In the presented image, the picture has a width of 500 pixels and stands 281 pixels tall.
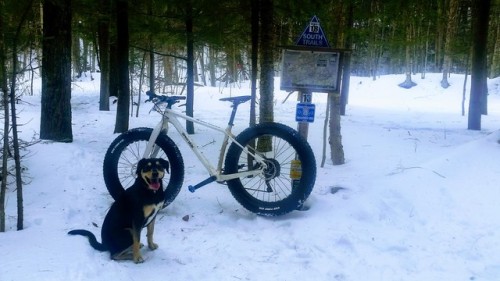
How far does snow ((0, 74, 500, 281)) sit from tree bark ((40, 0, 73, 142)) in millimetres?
609

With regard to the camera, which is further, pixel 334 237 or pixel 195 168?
pixel 195 168

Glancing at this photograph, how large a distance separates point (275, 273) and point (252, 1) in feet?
16.6

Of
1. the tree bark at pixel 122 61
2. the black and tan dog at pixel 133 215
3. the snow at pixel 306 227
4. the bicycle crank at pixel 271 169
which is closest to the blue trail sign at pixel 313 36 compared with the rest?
the bicycle crank at pixel 271 169

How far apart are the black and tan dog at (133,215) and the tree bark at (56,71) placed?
4635 mm

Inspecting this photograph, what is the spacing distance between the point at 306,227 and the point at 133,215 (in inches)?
77.9

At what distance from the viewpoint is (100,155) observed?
7.95 m

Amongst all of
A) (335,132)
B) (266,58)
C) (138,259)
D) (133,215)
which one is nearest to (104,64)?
(266,58)

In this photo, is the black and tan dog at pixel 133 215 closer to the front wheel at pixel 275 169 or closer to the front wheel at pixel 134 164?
the front wheel at pixel 134 164

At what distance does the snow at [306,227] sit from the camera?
13.4ft

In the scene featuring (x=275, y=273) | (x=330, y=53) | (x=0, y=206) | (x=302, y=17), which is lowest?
(x=275, y=273)

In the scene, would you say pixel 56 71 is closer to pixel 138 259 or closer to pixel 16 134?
pixel 16 134

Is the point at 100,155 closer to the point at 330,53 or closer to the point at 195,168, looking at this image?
the point at 195,168

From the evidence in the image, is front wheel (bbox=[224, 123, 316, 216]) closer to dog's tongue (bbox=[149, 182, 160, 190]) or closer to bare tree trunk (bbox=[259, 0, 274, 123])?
dog's tongue (bbox=[149, 182, 160, 190])

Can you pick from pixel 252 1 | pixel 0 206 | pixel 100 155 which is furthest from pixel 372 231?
pixel 100 155
